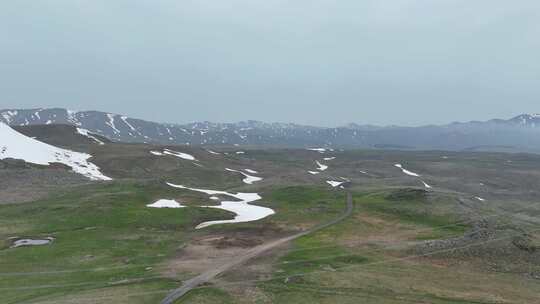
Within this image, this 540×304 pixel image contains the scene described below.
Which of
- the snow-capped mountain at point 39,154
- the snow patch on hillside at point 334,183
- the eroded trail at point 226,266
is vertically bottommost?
the snow patch on hillside at point 334,183

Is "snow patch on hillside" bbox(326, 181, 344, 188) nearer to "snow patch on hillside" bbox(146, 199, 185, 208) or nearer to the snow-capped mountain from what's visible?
the snow-capped mountain

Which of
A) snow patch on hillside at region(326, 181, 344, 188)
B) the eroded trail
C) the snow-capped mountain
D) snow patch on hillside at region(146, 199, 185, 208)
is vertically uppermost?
the snow-capped mountain

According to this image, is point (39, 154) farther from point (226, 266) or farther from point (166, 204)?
point (226, 266)

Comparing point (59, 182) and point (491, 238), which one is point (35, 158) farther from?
point (491, 238)

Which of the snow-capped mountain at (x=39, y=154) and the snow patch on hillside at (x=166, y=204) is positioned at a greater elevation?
the snow-capped mountain at (x=39, y=154)

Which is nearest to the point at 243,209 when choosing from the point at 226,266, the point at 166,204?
the point at 166,204

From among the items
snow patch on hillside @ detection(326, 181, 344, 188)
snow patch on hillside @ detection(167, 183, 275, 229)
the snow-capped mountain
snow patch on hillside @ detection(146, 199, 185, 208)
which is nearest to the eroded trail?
snow patch on hillside @ detection(167, 183, 275, 229)

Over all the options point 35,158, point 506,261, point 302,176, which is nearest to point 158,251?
point 506,261

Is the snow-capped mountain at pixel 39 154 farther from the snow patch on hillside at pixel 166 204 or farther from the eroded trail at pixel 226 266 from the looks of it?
the eroded trail at pixel 226 266

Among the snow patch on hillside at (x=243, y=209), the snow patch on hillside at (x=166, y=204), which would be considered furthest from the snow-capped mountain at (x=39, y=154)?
the snow patch on hillside at (x=166, y=204)

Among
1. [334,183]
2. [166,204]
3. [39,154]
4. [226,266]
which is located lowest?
[334,183]
